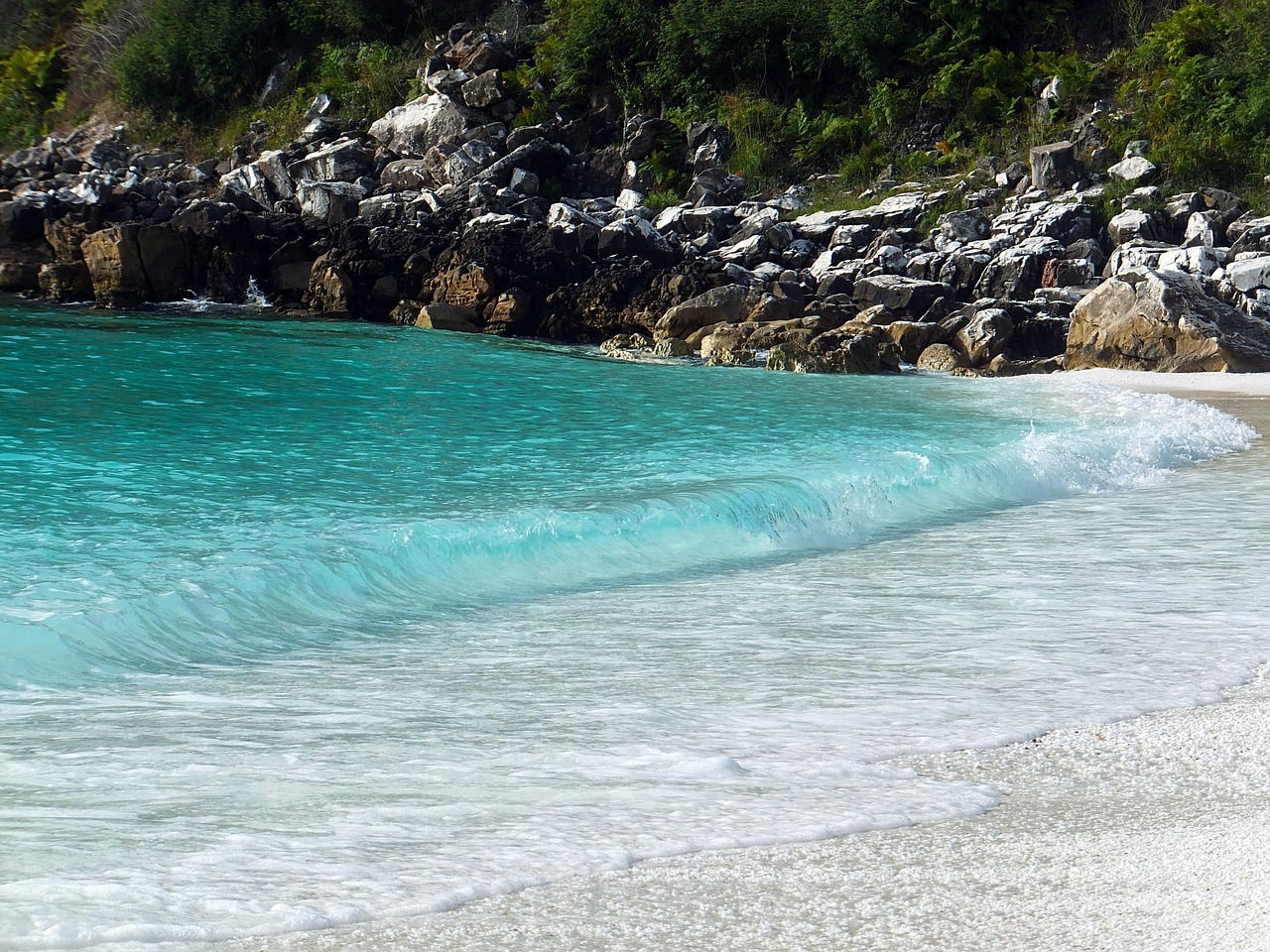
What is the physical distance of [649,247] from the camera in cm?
2080

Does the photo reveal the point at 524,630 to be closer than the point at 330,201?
Yes

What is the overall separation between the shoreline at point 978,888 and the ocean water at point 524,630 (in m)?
0.11

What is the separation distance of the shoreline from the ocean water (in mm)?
114

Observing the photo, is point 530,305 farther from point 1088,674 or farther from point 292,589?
point 1088,674

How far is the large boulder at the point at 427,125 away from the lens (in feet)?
84.8

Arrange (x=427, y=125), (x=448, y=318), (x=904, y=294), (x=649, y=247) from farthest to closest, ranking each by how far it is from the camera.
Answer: (x=427, y=125), (x=649, y=247), (x=448, y=318), (x=904, y=294)

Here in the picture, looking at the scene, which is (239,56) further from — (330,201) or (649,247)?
(649,247)


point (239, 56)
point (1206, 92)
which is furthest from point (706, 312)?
point (239, 56)

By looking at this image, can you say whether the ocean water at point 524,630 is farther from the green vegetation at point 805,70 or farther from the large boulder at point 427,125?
the large boulder at point 427,125

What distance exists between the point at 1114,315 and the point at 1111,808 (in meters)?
14.2

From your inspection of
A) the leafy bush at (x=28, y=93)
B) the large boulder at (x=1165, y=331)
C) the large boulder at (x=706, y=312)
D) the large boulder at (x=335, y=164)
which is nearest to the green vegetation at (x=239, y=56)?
the leafy bush at (x=28, y=93)

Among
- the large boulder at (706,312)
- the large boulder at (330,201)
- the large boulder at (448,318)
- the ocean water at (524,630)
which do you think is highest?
the large boulder at (330,201)

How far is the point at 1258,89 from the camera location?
66.6ft

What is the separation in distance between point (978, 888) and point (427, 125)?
1000 inches
